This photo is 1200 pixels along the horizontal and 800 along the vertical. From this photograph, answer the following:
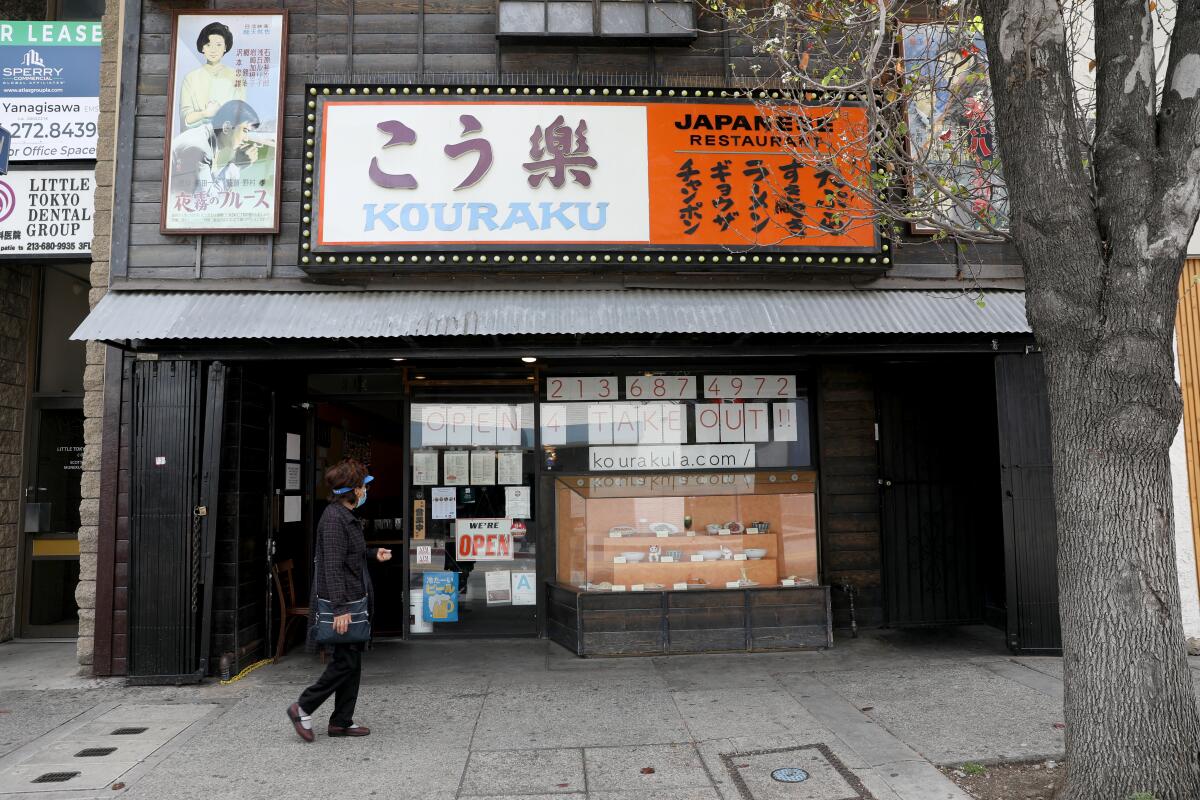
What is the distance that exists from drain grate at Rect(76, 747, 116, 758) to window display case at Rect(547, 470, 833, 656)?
12.4 feet

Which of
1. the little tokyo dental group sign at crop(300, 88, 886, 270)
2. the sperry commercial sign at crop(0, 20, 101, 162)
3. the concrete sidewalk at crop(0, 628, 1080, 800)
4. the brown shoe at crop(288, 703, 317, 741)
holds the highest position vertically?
the sperry commercial sign at crop(0, 20, 101, 162)

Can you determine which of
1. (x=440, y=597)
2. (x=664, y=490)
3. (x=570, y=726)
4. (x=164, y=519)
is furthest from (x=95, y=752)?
(x=664, y=490)

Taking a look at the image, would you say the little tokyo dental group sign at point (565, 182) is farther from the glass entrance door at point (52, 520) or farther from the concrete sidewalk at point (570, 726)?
the glass entrance door at point (52, 520)

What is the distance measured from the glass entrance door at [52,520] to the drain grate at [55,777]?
15.8 ft

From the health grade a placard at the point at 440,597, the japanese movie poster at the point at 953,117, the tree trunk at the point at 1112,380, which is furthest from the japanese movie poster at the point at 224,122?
the tree trunk at the point at 1112,380

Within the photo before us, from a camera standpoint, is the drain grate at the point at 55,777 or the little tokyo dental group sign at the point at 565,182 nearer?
the drain grate at the point at 55,777

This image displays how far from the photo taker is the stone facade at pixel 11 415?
8.62 m

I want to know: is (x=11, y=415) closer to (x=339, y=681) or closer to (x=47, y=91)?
(x=47, y=91)

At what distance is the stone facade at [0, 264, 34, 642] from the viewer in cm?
862

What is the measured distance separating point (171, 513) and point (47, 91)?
5.03 m

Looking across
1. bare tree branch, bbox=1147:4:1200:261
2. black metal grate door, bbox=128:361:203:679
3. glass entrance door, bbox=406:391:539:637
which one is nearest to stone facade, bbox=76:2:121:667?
black metal grate door, bbox=128:361:203:679

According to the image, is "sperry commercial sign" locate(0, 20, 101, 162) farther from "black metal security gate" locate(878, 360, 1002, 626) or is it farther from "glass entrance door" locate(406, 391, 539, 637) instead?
"black metal security gate" locate(878, 360, 1002, 626)

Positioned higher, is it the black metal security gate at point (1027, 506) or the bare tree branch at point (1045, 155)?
the bare tree branch at point (1045, 155)

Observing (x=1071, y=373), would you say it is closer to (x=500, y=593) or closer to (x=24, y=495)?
(x=500, y=593)
